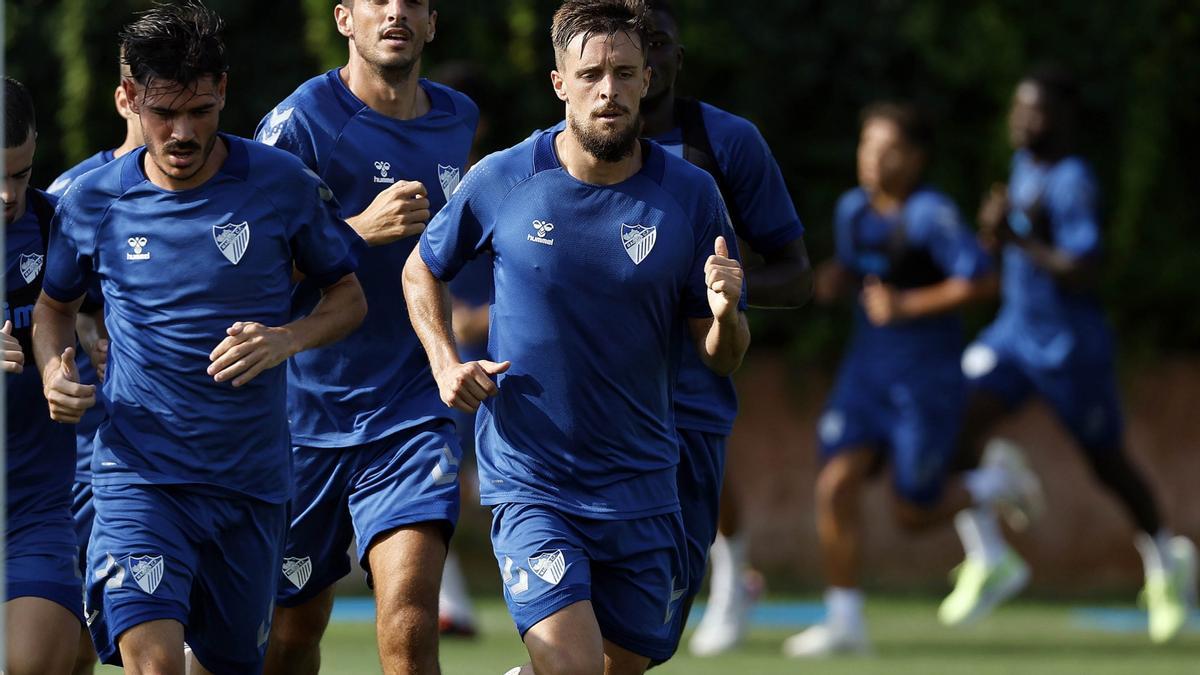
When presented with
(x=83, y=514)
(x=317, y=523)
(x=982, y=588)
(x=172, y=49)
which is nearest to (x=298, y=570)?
(x=317, y=523)

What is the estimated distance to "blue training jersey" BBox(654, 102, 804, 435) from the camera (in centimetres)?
660

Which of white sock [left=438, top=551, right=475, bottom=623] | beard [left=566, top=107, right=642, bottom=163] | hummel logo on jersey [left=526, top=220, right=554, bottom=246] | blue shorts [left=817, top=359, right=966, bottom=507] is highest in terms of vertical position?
beard [left=566, top=107, right=642, bottom=163]

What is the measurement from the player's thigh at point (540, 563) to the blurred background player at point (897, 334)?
4773 mm

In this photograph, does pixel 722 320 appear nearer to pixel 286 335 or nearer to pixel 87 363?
pixel 286 335

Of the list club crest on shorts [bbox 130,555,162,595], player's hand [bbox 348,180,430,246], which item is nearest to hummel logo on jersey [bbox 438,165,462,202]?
player's hand [bbox 348,180,430,246]

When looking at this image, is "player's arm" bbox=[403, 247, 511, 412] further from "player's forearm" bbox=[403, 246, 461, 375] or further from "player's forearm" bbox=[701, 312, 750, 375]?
"player's forearm" bbox=[701, 312, 750, 375]

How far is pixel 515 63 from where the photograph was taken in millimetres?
12875

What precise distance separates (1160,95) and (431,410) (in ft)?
25.9

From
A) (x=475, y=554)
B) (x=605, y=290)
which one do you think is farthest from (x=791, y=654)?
(x=605, y=290)

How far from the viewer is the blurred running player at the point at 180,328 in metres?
5.69

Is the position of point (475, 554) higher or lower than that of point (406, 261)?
lower

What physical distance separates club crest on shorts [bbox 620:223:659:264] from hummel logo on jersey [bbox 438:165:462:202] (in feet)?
3.53

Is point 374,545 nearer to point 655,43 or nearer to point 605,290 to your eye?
point 605,290

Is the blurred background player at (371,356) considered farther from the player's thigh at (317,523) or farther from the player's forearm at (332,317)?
the player's forearm at (332,317)
